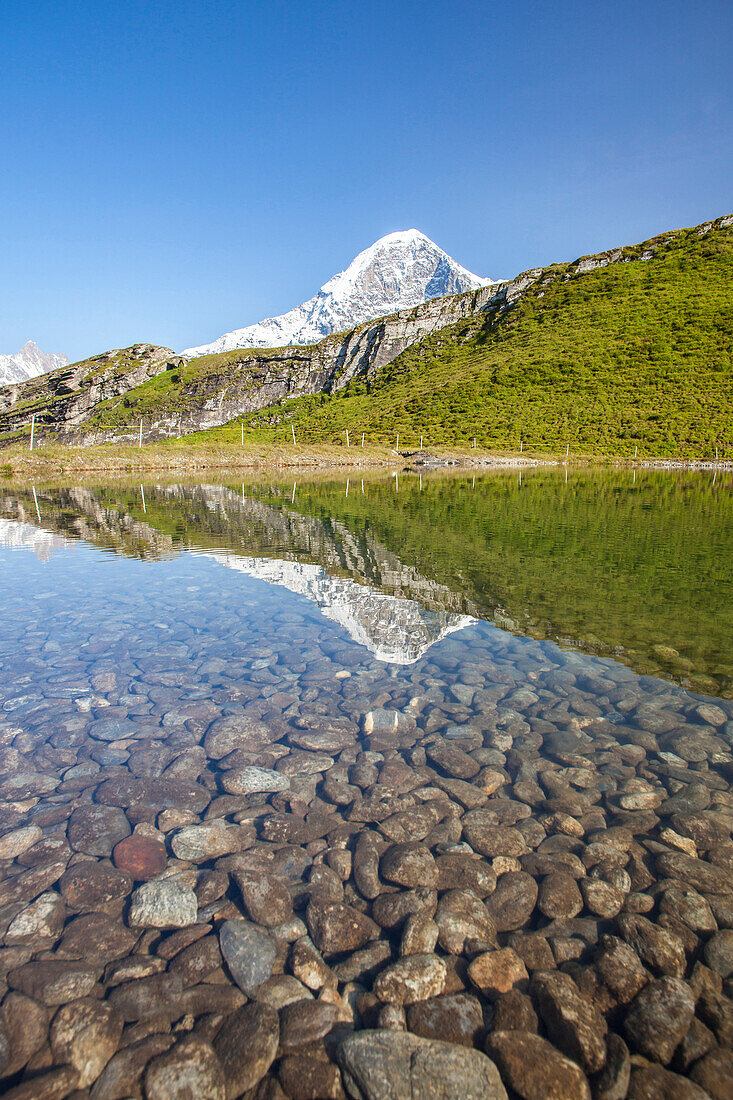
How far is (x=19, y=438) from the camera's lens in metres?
129

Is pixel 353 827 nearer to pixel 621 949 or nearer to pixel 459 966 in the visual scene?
pixel 459 966

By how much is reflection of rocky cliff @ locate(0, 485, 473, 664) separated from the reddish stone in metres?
4.90

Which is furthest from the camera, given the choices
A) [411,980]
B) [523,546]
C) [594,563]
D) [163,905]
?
[523,546]

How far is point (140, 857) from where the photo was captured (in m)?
4.64

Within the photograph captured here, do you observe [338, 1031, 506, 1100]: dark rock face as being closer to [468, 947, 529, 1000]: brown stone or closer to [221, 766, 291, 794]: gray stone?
[468, 947, 529, 1000]: brown stone

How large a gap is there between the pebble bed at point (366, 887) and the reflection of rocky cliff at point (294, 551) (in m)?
2.50

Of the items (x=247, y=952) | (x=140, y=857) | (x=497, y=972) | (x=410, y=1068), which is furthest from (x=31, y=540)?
(x=410, y=1068)

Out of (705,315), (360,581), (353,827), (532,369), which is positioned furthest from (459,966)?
A: (705,315)

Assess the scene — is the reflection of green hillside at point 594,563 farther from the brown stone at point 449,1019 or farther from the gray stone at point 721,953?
the brown stone at point 449,1019

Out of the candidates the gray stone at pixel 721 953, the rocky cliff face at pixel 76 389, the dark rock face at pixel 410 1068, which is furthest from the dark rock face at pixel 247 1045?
the rocky cliff face at pixel 76 389

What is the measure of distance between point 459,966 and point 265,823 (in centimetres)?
217

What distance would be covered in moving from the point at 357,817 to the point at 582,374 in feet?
330

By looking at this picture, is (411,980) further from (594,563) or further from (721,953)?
(594,563)

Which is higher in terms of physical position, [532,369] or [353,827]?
[532,369]
